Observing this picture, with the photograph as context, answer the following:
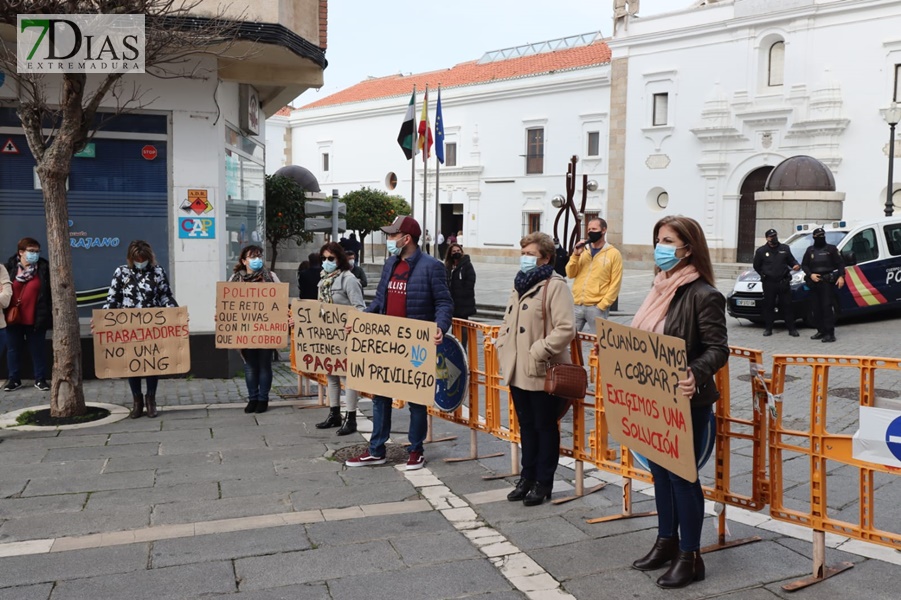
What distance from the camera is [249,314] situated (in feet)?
30.2

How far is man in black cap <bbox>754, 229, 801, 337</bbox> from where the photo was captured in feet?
48.7

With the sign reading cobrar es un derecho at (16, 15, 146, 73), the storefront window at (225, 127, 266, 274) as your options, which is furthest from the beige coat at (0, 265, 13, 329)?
the sign reading cobrar es un derecho at (16, 15, 146, 73)

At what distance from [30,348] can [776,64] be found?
106 feet

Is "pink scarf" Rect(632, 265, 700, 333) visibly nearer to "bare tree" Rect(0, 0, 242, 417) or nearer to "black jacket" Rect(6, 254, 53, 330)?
"bare tree" Rect(0, 0, 242, 417)

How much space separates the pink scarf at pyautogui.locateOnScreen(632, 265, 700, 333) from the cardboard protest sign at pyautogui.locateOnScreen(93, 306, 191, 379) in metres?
5.66

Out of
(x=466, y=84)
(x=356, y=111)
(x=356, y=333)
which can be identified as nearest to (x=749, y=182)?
(x=466, y=84)

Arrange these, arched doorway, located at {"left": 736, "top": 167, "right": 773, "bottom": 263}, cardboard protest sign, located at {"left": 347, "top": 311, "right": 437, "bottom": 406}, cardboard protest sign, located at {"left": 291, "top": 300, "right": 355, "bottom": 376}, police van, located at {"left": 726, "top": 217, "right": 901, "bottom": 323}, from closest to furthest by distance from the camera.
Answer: cardboard protest sign, located at {"left": 347, "top": 311, "right": 437, "bottom": 406} < cardboard protest sign, located at {"left": 291, "top": 300, "right": 355, "bottom": 376} < police van, located at {"left": 726, "top": 217, "right": 901, "bottom": 323} < arched doorway, located at {"left": 736, "top": 167, "right": 773, "bottom": 263}

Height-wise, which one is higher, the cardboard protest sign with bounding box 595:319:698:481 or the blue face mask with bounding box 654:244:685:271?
the blue face mask with bounding box 654:244:685:271

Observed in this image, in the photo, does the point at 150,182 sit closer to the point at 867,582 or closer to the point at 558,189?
the point at 867,582

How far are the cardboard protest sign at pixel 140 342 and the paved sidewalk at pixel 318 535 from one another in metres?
1.20

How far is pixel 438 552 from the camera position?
16.5 feet

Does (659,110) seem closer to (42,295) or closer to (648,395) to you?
(42,295)

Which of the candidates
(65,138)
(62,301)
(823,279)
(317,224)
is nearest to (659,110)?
(823,279)

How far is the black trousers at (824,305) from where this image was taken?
14.3 meters
